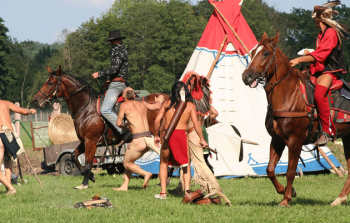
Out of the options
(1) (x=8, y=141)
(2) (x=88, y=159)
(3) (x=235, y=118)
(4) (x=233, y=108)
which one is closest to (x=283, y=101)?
(2) (x=88, y=159)

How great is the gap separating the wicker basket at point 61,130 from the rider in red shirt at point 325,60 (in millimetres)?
9804

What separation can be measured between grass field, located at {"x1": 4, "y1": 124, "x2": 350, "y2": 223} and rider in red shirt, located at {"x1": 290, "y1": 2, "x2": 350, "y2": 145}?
1320 mm

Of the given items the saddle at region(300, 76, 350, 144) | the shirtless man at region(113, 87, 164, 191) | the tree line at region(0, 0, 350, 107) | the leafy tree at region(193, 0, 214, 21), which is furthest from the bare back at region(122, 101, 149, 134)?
the leafy tree at region(193, 0, 214, 21)

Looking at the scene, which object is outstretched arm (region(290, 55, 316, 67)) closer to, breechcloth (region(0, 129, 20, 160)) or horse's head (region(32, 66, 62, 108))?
breechcloth (region(0, 129, 20, 160))

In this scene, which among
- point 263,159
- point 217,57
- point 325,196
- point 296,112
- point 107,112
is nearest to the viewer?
point 296,112

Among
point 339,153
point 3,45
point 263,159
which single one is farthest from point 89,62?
point 263,159

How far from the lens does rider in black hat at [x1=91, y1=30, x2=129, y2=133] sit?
10.8 meters

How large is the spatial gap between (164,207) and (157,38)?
4353 centimetres

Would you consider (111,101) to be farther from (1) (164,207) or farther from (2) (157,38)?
(2) (157,38)

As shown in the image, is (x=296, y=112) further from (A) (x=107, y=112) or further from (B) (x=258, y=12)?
(B) (x=258, y=12)

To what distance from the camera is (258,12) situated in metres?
54.4

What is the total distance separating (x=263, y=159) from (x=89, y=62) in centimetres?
3903

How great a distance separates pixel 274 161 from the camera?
296 inches

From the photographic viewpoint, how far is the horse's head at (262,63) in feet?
23.4
